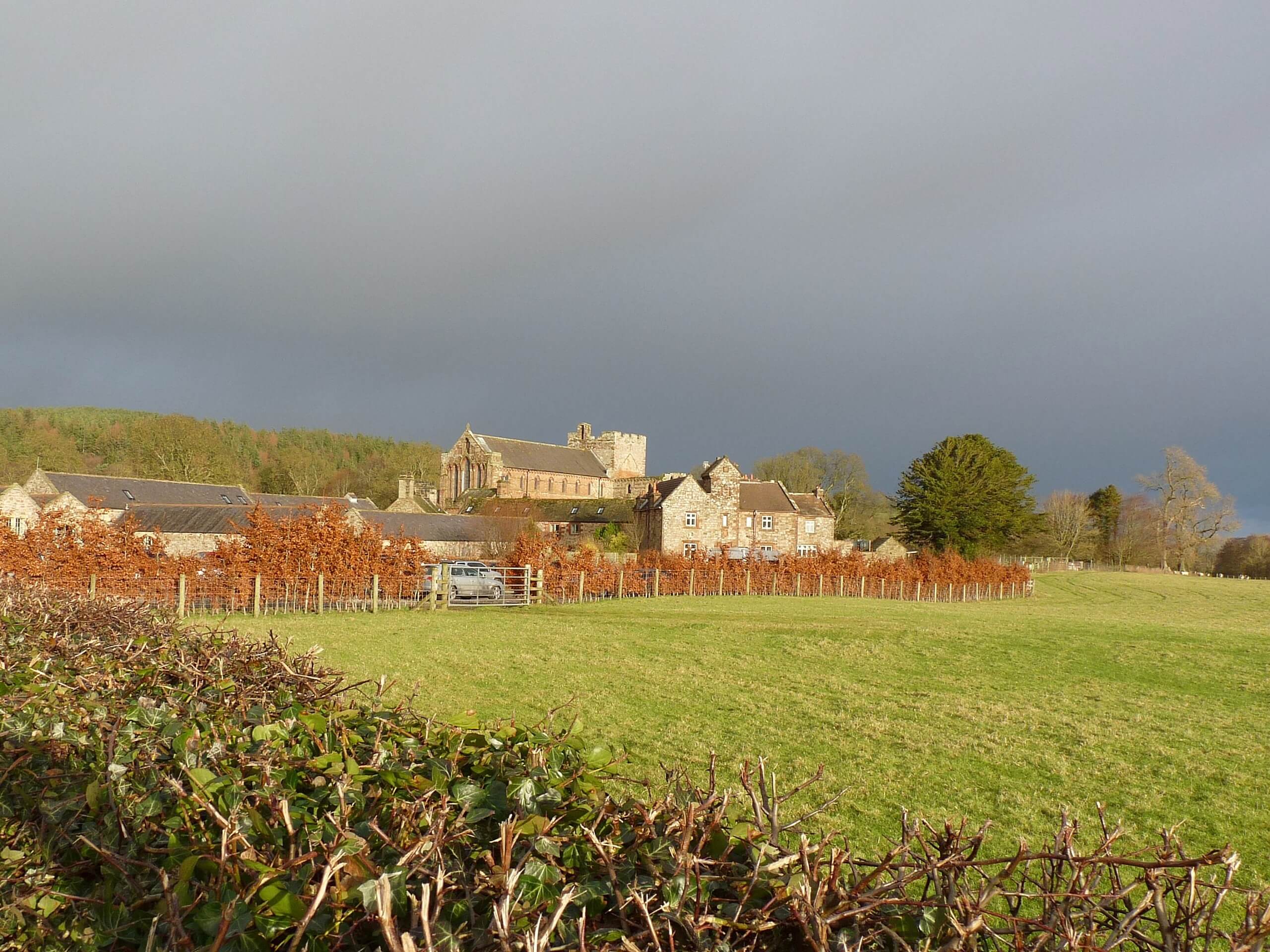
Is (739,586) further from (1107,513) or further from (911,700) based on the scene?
(1107,513)

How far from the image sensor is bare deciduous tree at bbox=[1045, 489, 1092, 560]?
285ft

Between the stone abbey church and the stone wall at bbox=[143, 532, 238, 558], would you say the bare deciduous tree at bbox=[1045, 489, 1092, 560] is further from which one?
the stone wall at bbox=[143, 532, 238, 558]

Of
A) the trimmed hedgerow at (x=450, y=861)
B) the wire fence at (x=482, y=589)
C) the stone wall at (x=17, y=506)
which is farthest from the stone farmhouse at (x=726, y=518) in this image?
the trimmed hedgerow at (x=450, y=861)

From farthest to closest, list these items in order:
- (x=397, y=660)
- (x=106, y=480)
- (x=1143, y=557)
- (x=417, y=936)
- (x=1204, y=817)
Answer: (x=1143, y=557) → (x=106, y=480) → (x=397, y=660) → (x=1204, y=817) → (x=417, y=936)

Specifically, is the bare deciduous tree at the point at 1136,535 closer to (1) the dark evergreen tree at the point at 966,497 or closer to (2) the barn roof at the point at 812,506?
(1) the dark evergreen tree at the point at 966,497

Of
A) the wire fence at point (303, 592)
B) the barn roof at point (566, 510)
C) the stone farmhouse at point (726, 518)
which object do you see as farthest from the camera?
the barn roof at point (566, 510)

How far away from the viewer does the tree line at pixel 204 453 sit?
7306 centimetres

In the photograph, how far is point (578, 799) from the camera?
214cm

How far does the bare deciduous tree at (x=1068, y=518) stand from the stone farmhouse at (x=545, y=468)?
1812 inches

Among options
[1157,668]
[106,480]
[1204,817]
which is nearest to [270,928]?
[1204,817]

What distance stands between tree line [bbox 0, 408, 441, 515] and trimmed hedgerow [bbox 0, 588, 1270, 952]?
78.4 m

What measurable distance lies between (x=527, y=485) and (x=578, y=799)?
8130cm

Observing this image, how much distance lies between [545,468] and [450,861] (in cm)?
8387

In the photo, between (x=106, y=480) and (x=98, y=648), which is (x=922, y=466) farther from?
(x=98, y=648)
